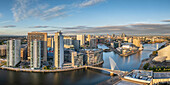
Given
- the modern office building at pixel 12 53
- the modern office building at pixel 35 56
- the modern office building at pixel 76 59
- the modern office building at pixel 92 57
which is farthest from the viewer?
the modern office building at pixel 92 57

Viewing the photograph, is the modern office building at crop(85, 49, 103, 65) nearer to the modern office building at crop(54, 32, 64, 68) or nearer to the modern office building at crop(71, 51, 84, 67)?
the modern office building at crop(71, 51, 84, 67)

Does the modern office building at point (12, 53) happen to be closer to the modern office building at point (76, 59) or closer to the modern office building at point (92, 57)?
the modern office building at point (76, 59)

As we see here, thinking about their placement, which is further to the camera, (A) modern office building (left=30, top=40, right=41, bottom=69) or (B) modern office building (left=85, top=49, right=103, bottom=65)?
(B) modern office building (left=85, top=49, right=103, bottom=65)

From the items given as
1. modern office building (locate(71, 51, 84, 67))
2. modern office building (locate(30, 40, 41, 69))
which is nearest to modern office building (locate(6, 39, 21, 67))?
modern office building (locate(30, 40, 41, 69))

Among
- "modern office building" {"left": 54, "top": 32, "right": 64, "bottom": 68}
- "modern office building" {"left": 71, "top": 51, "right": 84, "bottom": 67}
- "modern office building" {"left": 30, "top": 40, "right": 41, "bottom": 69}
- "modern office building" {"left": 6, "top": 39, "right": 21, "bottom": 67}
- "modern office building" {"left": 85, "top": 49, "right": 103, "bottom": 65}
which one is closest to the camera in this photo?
"modern office building" {"left": 30, "top": 40, "right": 41, "bottom": 69}

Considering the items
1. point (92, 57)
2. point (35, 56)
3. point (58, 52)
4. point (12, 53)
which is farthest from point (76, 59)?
point (12, 53)

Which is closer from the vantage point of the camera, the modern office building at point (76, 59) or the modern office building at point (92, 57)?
the modern office building at point (76, 59)

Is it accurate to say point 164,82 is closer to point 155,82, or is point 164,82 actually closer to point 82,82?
point 155,82

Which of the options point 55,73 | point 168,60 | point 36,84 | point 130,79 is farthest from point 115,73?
point 168,60

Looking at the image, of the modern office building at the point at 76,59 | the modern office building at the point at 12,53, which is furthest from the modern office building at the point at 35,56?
the modern office building at the point at 76,59

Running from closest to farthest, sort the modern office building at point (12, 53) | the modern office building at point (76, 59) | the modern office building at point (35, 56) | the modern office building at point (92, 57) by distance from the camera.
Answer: the modern office building at point (35, 56) < the modern office building at point (76, 59) < the modern office building at point (12, 53) < the modern office building at point (92, 57)

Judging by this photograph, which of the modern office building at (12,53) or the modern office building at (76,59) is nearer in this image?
the modern office building at (76,59)

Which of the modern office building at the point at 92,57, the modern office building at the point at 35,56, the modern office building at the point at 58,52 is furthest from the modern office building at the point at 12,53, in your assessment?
the modern office building at the point at 92,57
